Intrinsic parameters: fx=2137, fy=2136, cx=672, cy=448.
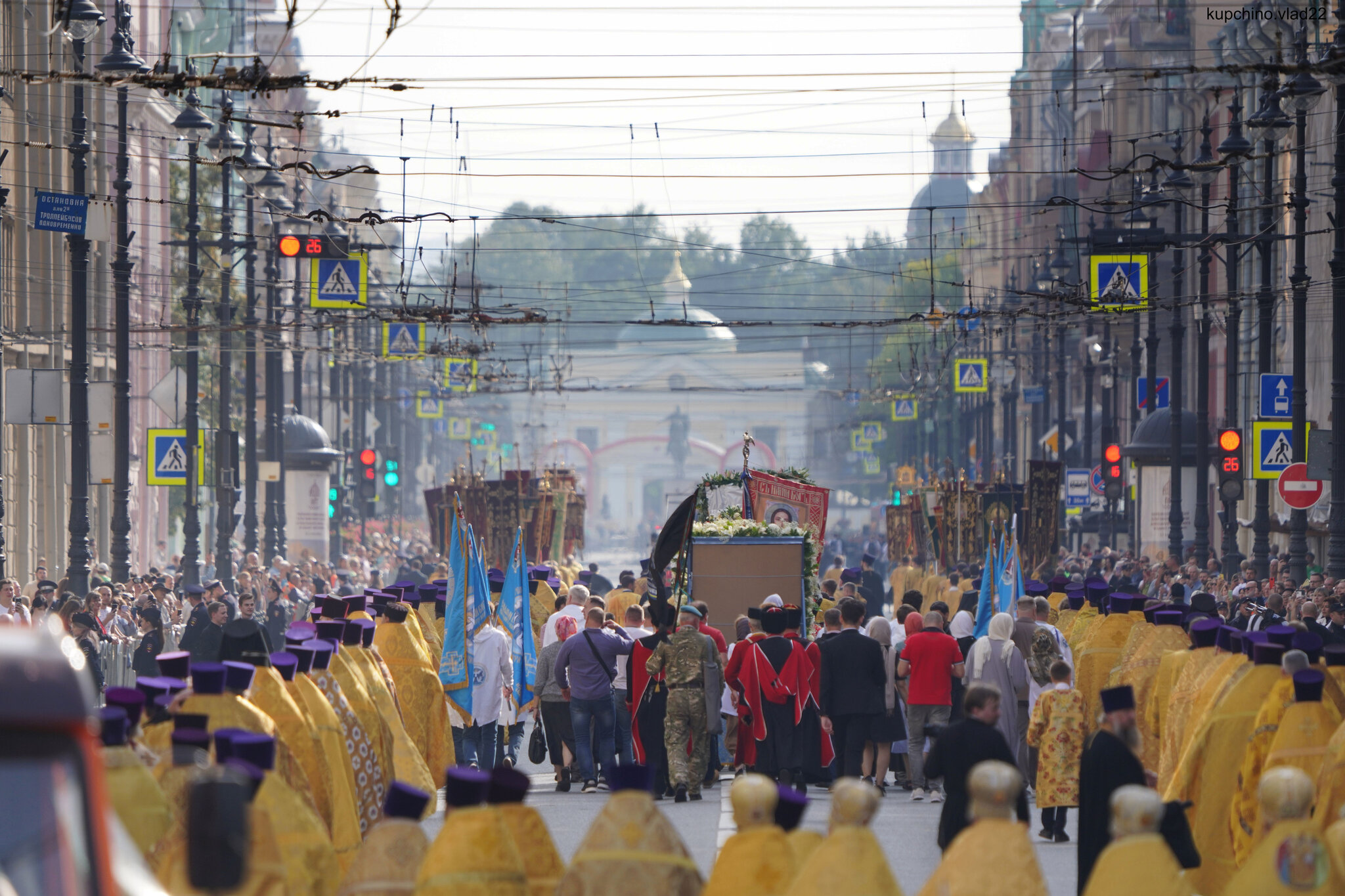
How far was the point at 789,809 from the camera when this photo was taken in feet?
26.4

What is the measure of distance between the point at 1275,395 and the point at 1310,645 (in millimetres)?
16254

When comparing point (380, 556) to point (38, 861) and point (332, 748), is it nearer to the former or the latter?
point (332, 748)

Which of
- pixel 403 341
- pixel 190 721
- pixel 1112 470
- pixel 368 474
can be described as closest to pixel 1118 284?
pixel 1112 470

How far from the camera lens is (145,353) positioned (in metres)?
47.8

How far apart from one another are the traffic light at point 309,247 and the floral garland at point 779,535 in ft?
21.2

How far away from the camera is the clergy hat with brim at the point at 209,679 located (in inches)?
385

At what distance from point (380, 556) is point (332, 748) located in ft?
130

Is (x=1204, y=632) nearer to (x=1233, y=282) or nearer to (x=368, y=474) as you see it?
(x=1233, y=282)

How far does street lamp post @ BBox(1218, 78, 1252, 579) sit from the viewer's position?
957 inches

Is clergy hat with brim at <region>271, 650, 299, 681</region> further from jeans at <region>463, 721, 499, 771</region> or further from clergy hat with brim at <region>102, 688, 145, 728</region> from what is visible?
jeans at <region>463, 721, 499, 771</region>

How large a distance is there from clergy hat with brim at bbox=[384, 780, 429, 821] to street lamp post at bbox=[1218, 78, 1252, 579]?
1457 centimetres

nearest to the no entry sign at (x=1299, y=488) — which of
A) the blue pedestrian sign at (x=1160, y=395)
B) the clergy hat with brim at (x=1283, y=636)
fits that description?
the clergy hat with brim at (x=1283, y=636)

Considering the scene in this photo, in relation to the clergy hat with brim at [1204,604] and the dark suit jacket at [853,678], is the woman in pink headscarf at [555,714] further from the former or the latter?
the clergy hat with brim at [1204,604]

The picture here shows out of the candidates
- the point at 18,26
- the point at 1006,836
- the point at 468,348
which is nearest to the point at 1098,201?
the point at 468,348
